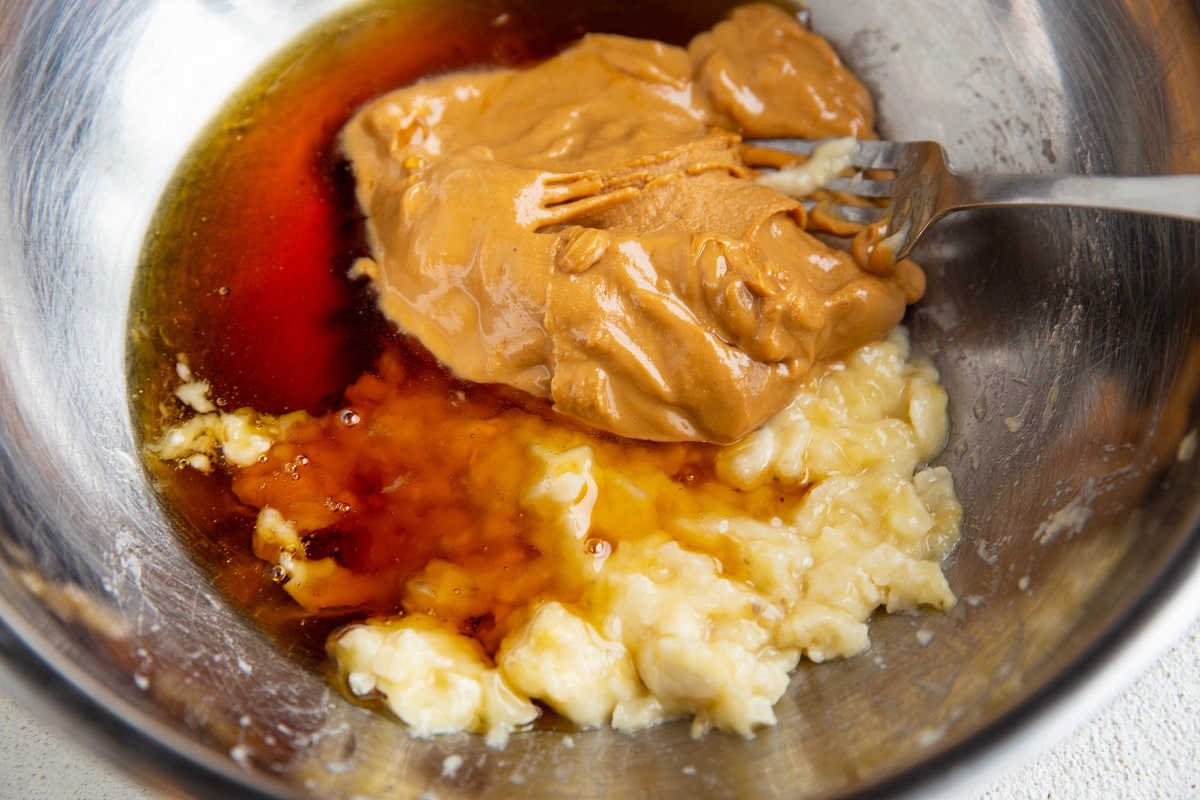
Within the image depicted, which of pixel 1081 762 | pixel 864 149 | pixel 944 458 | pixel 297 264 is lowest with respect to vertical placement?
pixel 1081 762

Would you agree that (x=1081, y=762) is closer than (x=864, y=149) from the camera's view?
Yes

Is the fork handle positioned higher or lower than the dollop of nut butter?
higher

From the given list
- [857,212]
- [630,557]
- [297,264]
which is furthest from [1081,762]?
[297,264]

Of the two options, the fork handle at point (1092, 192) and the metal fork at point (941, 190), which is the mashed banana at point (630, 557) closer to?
the metal fork at point (941, 190)

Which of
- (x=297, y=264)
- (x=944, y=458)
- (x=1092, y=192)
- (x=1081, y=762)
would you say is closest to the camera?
(x=1092, y=192)

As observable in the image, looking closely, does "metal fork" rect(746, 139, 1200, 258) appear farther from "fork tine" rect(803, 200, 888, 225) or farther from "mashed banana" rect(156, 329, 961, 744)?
"mashed banana" rect(156, 329, 961, 744)

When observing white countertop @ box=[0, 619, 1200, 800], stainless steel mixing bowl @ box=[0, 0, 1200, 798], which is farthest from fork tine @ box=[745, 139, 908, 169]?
white countertop @ box=[0, 619, 1200, 800]

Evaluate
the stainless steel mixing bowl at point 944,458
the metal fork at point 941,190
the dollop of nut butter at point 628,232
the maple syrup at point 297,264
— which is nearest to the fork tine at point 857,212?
the metal fork at point 941,190

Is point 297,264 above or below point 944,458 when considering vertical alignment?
above

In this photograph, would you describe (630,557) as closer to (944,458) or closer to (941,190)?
(944,458)
